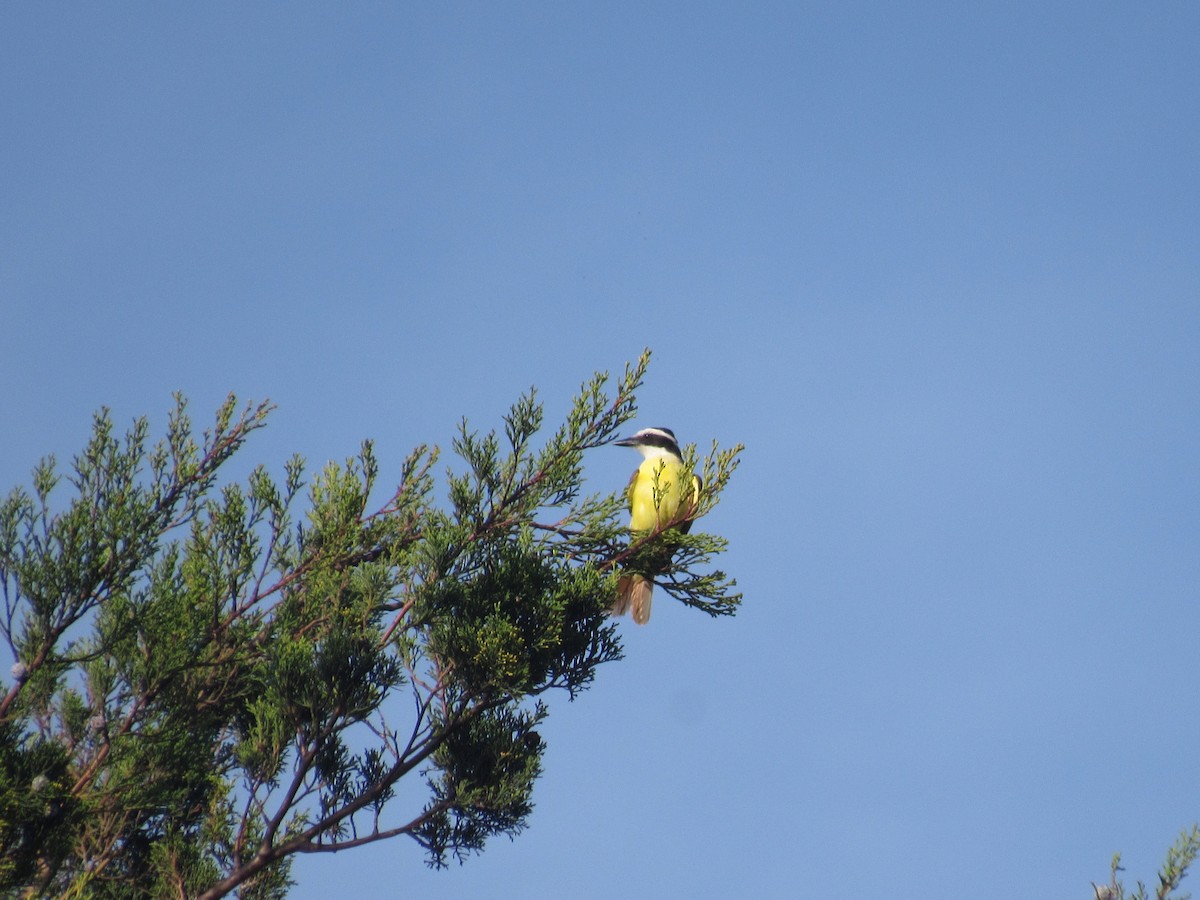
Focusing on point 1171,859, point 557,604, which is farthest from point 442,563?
point 1171,859

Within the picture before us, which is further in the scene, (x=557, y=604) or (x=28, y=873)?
(x=557, y=604)

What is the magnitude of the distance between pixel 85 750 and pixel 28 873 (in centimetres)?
120

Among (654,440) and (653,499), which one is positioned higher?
(654,440)

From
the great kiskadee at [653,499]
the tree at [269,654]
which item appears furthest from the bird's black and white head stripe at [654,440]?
the tree at [269,654]

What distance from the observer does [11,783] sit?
6.30 meters

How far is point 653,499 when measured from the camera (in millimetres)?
9695

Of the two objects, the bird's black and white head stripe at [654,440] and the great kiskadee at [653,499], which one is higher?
the bird's black and white head stripe at [654,440]

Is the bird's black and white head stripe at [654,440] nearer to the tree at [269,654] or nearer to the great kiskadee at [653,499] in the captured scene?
the great kiskadee at [653,499]

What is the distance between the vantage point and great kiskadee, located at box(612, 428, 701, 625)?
7.56 metres

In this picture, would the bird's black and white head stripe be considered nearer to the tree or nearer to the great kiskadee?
the great kiskadee

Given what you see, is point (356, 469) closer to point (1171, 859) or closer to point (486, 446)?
point (486, 446)

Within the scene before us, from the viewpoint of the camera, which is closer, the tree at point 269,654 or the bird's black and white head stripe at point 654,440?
the tree at point 269,654

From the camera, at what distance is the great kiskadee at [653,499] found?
24.8ft

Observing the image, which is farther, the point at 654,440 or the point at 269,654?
the point at 654,440
